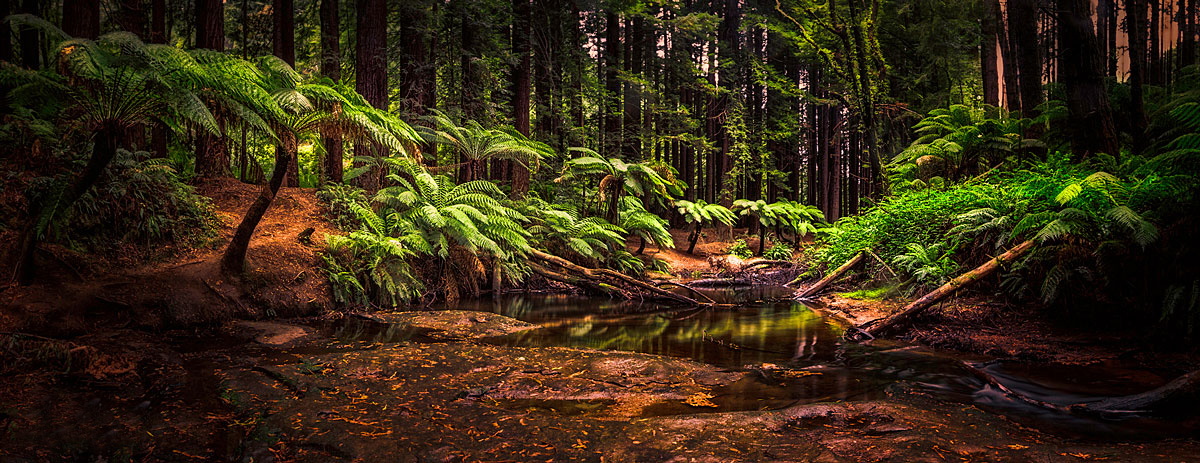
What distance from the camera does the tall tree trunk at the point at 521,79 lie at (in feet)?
40.0

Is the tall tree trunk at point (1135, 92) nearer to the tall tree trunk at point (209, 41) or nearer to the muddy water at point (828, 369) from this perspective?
the muddy water at point (828, 369)

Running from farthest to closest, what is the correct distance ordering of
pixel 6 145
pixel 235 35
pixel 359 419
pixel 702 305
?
pixel 235 35 → pixel 702 305 → pixel 6 145 → pixel 359 419

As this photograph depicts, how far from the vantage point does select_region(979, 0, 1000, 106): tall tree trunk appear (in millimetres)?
16406

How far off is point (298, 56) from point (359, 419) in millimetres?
14485

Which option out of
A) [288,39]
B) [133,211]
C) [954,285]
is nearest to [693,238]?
[954,285]

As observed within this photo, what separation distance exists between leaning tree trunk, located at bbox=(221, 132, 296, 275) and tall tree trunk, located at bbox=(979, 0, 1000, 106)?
1835 cm

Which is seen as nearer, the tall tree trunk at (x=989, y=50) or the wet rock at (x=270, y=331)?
the wet rock at (x=270, y=331)

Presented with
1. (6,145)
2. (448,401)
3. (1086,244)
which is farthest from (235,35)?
(1086,244)

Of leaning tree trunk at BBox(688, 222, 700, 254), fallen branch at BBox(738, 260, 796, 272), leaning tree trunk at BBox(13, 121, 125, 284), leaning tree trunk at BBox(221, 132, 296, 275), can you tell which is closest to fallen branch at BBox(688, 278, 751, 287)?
fallen branch at BBox(738, 260, 796, 272)

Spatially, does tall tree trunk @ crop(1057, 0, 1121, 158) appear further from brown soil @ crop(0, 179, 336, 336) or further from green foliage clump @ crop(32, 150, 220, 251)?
green foliage clump @ crop(32, 150, 220, 251)

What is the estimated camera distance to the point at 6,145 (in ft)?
19.7

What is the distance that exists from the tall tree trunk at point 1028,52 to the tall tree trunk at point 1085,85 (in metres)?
2.51

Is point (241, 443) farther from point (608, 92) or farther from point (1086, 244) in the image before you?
point (608, 92)

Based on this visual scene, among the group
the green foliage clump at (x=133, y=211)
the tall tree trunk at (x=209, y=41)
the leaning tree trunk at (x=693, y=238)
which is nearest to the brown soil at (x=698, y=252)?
the leaning tree trunk at (x=693, y=238)
